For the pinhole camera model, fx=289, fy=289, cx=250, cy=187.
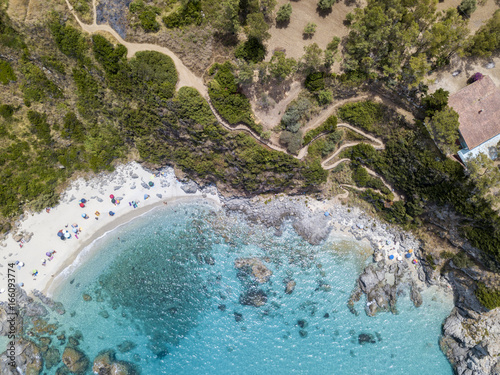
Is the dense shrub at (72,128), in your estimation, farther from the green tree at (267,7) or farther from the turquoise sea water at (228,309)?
the green tree at (267,7)

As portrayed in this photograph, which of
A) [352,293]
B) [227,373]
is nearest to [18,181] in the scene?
[227,373]

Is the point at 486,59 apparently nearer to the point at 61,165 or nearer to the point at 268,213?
the point at 268,213

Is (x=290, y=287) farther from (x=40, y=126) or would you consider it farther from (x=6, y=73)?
(x=6, y=73)

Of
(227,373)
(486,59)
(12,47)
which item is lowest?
(227,373)

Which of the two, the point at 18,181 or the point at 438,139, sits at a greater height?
the point at 438,139

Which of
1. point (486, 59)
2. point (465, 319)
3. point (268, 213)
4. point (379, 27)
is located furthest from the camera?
point (268, 213)

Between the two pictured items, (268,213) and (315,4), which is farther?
(268,213)

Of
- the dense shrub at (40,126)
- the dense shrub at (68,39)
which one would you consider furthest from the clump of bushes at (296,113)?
the dense shrub at (40,126)
